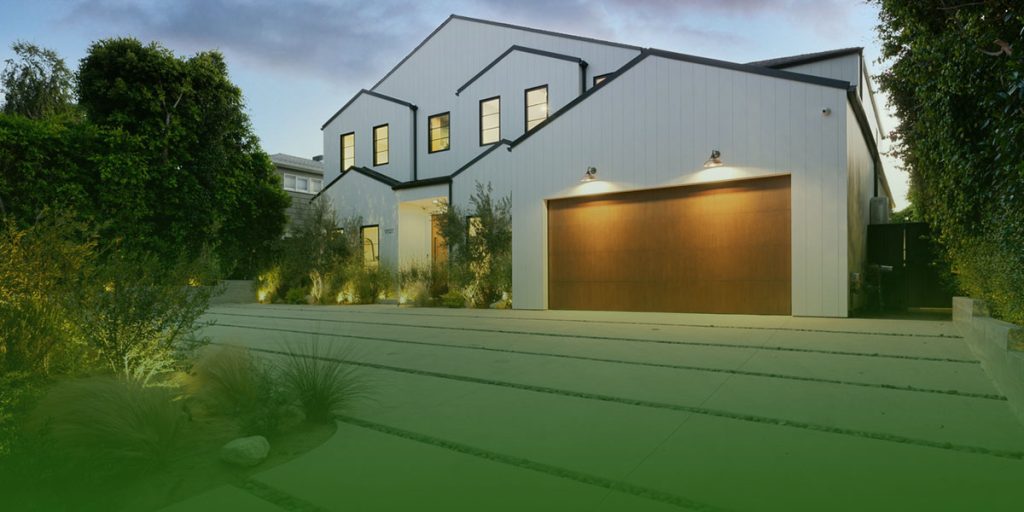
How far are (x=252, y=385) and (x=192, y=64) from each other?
1452 cm

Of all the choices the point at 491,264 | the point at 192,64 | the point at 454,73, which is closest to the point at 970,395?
the point at 491,264

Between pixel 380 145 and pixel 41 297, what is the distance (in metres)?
14.0

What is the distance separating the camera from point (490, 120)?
45.7 feet

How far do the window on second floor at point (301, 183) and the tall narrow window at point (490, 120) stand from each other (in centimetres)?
1207

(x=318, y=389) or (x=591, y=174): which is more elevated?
(x=591, y=174)

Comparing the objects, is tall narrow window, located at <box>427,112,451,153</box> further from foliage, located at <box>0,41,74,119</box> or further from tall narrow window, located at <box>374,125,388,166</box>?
foliage, located at <box>0,41,74,119</box>

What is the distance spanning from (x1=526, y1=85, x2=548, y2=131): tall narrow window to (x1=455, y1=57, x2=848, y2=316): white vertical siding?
334 cm

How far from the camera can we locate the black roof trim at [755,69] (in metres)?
7.18

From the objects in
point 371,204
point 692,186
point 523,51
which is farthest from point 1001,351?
point 371,204

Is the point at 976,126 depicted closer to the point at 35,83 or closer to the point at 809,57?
the point at 809,57

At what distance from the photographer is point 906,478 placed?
68.8 inches

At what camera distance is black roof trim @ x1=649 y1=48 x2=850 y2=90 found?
718 centimetres

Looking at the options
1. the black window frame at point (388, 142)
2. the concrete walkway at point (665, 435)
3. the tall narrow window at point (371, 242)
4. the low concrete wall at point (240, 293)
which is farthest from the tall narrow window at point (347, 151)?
the concrete walkway at point (665, 435)

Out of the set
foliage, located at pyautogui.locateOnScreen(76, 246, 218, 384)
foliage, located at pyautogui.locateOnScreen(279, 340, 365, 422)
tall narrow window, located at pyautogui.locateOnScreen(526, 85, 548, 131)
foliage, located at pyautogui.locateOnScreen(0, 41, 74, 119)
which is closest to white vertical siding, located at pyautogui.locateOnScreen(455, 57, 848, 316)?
tall narrow window, located at pyautogui.locateOnScreen(526, 85, 548, 131)
